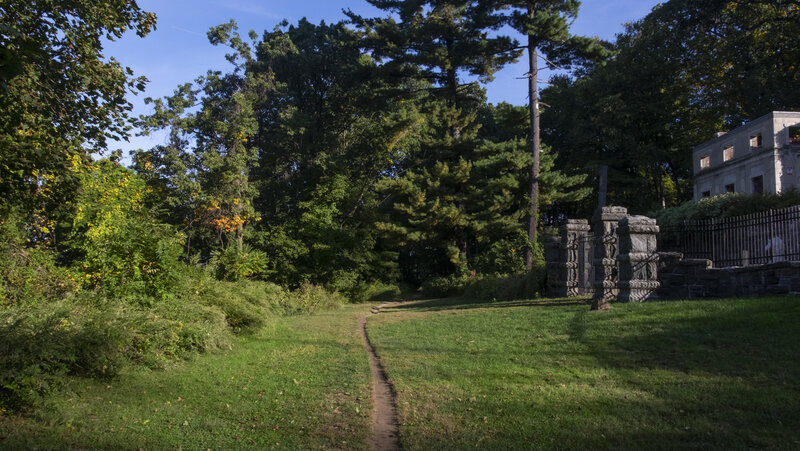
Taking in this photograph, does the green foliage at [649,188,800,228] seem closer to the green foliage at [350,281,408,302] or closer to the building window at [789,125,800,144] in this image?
the building window at [789,125,800,144]

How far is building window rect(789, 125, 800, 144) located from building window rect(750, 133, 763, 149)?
140 cm

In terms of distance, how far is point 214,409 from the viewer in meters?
6.19

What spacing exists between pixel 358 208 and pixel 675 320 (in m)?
25.0

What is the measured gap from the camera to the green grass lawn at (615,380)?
16.0 ft

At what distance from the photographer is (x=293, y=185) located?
3584cm

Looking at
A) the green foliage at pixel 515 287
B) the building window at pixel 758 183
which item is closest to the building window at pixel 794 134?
the building window at pixel 758 183

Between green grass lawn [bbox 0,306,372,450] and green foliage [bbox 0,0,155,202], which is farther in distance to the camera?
green foliage [bbox 0,0,155,202]

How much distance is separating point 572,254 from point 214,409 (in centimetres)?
1300

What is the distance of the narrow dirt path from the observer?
5.06 meters

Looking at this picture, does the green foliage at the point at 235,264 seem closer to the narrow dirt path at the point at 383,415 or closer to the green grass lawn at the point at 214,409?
the green grass lawn at the point at 214,409

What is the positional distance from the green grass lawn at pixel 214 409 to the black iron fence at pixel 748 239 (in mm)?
9450

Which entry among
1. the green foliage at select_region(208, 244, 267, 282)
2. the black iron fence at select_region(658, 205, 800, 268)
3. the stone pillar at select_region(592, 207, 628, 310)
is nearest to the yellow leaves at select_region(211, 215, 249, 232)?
the green foliage at select_region(208, 244, 267, 282)

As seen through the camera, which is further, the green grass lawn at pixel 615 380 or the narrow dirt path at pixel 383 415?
the narrow dirt path at pixel 383 415

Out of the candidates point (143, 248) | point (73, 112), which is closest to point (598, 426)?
point (143, 248)
